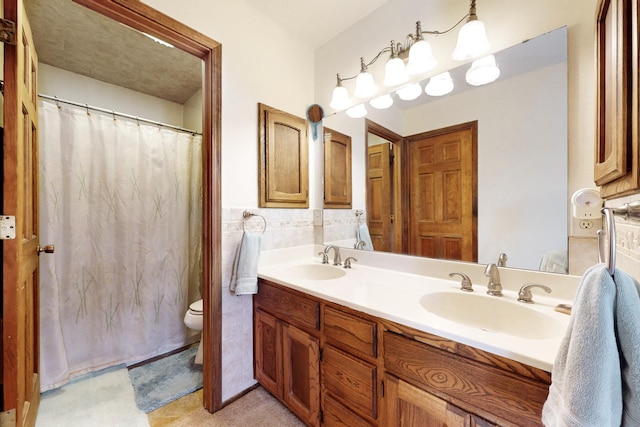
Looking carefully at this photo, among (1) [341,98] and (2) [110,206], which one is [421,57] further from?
(2) [110,206]

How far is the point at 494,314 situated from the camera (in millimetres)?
1013

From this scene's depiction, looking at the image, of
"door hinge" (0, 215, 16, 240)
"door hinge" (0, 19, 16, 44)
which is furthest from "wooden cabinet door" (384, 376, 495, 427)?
"door hinge" (0, 19, 16, 44)

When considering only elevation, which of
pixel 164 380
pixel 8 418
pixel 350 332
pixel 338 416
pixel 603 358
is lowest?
pixel 164 380

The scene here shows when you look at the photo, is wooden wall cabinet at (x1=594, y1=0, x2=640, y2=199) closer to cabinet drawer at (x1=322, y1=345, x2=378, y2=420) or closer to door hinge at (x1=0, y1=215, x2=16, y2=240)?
cabinet drawer at (x1=322, y1=345, x2=378, y2=420)

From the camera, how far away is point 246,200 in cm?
160

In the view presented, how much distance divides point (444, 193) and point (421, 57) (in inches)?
28.9

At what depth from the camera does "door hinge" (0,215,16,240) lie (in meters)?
0.87

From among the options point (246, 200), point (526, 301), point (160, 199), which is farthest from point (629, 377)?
point (160, 199)

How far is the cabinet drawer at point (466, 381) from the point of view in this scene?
64 cm

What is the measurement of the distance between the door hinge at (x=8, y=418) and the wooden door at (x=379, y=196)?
1.75m

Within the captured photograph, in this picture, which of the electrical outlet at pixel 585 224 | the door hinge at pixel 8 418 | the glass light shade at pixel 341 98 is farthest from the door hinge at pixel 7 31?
the electrical outlet at pixel 585 224

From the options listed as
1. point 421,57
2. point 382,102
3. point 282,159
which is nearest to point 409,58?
point 421,57

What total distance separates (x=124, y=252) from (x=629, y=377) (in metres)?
2.59

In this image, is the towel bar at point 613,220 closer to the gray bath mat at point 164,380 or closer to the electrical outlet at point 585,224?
the electrical outlet at point 585,224
